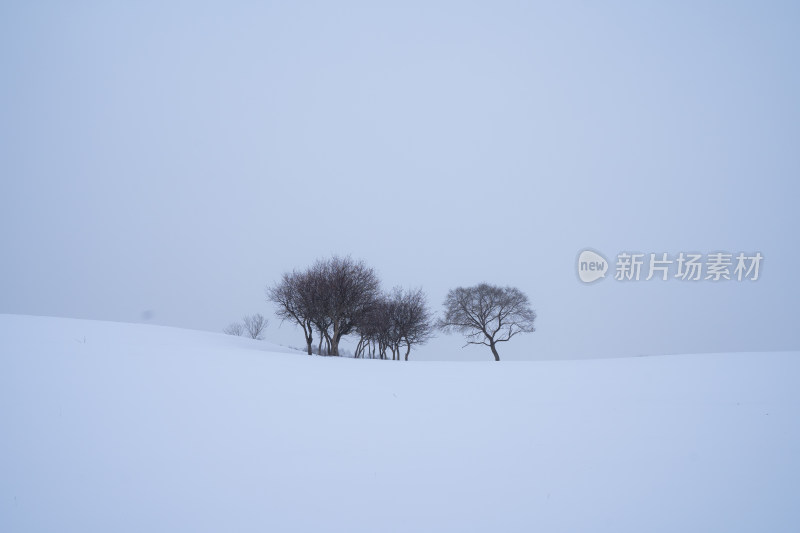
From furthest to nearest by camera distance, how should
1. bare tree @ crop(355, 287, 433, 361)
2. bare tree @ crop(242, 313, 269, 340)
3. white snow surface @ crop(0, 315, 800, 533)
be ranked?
bare tree @ crop(242, 313, 269, 340), bare tree @ crop(355, 287, 433, 361), white snow surface @ crop(0, 315, 800, 533)

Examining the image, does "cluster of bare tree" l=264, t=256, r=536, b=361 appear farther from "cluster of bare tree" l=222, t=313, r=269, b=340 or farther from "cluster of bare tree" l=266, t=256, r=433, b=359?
"cluster of bare tree" l=222, t=313, r=269, b=340

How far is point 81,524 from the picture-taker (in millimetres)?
→ 3207

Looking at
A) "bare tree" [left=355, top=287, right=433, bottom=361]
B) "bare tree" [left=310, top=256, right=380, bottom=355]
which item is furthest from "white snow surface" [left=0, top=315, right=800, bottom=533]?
"bare tree" [left=355, top=287, right=433, bottom=361]

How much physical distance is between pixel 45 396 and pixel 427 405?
657 centimetres

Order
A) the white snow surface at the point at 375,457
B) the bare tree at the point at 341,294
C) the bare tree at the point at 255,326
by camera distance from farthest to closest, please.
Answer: the bare tree at the point at 255,326 → the bare tree at the point at 341,294 → the white snow surface at the point at 375,457

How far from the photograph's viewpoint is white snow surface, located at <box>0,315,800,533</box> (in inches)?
141

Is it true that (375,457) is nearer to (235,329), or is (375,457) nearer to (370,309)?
(370,309)

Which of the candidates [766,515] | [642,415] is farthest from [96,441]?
[642,415]

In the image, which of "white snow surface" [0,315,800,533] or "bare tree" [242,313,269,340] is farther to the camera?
"bare tree" [242,313,269,340]

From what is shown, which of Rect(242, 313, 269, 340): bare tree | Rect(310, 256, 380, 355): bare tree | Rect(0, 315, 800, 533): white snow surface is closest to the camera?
Rect(0, 315, 800, 533): white snow surface

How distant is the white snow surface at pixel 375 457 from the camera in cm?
358

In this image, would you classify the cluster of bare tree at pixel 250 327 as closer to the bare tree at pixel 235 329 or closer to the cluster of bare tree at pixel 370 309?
the bare tree at pixel 235 329

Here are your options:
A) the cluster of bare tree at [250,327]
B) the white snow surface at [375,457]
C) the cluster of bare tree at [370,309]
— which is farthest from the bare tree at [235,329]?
the white snow surface at [375,457]

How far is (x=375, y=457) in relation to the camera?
193 inches
